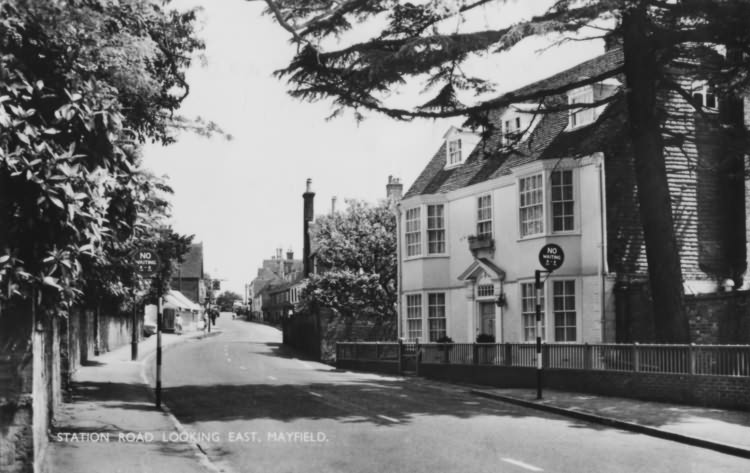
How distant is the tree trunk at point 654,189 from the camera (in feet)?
64.7

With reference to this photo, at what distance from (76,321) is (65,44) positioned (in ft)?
59.8

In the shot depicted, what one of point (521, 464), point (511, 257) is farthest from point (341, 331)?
point (521, 464)

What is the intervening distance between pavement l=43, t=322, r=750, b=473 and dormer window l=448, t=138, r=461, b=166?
45.2 ft

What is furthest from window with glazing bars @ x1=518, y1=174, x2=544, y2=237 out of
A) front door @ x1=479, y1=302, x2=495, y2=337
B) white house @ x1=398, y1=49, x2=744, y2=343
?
front door @ x1=479, y1=302, x2=495, y2=337

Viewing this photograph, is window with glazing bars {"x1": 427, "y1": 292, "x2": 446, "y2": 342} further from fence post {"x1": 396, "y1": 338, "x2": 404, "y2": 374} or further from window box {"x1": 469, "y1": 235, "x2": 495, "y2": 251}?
window box {"x1": 469, "y1": 235, "x2": 495, "y2": 251}

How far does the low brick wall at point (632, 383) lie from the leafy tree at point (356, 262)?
24630 mm

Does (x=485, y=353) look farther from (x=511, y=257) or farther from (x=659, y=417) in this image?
(x=659, y=417)

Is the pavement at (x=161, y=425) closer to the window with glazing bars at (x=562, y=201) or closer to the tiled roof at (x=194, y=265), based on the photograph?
the window with glazing bars at (x=562, y=201)

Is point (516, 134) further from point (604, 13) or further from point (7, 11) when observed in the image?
point (7, 11)

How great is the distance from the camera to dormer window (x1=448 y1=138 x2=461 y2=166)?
35094 millimetres

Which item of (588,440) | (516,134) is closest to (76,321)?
(516,134)

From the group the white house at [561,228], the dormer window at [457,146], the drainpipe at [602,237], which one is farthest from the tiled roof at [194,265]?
the drainpipe at [602,237]

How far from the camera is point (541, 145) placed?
2925 cm

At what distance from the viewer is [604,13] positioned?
55.9 feet
